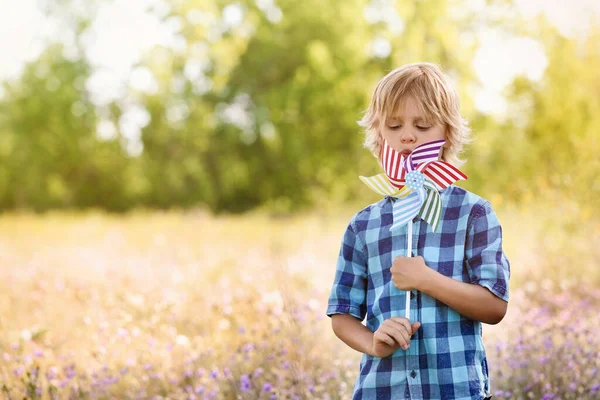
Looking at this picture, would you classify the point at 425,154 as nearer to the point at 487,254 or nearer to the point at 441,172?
the point at 441,172

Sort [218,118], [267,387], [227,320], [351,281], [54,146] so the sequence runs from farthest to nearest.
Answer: [218,118] < [54,146] < [227,320] < [267,387] < [351,281]

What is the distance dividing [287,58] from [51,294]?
16.7 metres

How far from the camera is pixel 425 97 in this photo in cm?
208

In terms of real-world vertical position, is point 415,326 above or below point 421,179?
below

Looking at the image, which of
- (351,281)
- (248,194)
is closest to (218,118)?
(248,194)

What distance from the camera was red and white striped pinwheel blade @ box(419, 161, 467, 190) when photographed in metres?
2.05

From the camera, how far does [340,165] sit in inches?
773

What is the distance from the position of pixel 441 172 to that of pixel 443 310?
1.26 ft

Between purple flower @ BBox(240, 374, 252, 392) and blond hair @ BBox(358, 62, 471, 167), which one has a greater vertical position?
blond hair @ BBox(358, 62, 471, 167)

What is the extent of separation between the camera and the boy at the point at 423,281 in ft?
6.41

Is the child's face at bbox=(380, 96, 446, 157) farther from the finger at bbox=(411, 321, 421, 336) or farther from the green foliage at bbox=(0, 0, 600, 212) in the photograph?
the green foliage at bbox=(0, 0, 600, 212)

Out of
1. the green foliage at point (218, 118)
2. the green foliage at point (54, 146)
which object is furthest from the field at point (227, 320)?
the green foliage at point (54, 146)

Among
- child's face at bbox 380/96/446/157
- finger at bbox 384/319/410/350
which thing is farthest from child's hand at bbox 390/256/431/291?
child's face at bbox 380/96/446/157

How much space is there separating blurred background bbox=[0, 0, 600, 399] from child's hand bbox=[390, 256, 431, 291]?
0.78m
